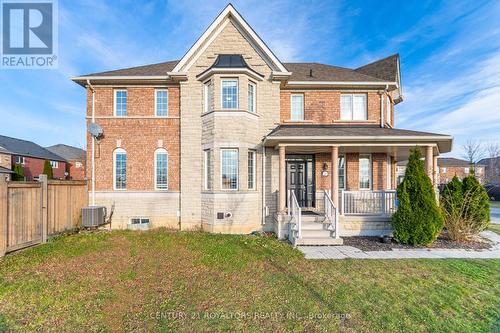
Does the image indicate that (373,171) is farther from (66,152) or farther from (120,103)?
(66,152)

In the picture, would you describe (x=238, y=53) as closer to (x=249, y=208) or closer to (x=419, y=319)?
(x=249, y=208)

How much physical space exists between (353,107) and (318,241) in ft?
22.8

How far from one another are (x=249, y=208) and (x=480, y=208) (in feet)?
28.3

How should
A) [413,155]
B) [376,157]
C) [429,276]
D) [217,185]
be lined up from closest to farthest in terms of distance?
1. [429,276]
2. [413,155]
3. [217,185]
4. [376,157]

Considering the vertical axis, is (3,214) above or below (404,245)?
above

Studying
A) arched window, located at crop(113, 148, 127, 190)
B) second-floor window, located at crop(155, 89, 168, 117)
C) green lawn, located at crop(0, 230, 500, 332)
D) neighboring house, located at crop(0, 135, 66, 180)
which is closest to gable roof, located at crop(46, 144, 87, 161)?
neighboring house, located at crop(0, 135, 66, 180)

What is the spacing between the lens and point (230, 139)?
930cm

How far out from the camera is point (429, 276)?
5117 mm

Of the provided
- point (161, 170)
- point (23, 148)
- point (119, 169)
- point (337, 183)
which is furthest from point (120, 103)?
point (23, 148)

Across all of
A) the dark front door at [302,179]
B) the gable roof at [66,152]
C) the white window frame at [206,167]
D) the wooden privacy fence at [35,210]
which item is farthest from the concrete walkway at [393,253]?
the gable roof at [66,152]

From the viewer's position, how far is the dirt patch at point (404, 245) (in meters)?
7.34

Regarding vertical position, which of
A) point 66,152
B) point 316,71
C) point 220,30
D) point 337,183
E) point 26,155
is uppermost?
point 220,30

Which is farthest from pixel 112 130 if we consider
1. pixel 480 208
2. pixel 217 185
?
pixel 480 208

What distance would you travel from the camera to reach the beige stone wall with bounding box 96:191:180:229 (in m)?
10.2
